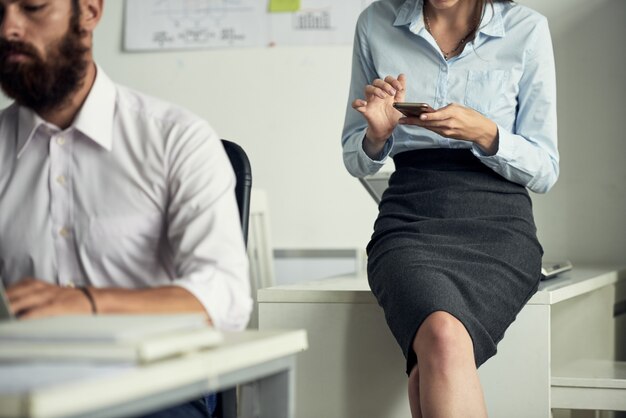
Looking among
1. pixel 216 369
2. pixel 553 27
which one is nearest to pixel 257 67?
pixel 553 27

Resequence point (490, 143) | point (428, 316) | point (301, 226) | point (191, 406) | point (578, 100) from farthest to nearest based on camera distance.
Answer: point (301, 226), point (578, 100), point (490, 143), point (428, 316), point (191, 406)

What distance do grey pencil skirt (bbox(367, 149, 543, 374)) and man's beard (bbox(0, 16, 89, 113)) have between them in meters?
0.70

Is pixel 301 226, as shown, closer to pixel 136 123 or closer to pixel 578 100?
pixel 578 100

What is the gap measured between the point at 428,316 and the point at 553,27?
1344mm

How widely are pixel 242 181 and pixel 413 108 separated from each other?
0.42 meters

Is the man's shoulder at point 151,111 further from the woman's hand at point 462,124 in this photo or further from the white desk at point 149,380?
the woman's hand at point 462,124

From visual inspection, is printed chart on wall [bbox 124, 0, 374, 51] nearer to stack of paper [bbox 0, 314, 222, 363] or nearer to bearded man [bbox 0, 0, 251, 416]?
bearded man [bbox 0, 0, 251, 416]

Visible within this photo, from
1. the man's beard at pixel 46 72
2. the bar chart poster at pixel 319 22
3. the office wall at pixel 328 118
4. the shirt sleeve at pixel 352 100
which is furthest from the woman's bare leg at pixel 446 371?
the bar chart poster at pixel 319 22

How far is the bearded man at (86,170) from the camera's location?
1.21m

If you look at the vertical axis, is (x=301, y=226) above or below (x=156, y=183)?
below

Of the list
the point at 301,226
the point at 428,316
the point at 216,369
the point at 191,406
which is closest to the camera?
the point at 216,369

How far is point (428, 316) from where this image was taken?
1660 mm

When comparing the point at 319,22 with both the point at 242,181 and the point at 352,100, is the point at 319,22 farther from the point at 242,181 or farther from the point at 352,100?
the point at 242,181

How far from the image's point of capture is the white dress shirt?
1207mm
